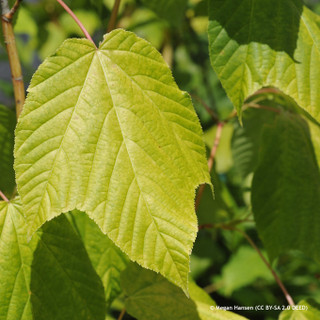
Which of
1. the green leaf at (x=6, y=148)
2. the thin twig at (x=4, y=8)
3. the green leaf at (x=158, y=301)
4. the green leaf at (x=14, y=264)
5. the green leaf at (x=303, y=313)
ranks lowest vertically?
the green leaf at (x=303, y=313)

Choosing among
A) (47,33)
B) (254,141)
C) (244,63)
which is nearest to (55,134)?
(244,63)

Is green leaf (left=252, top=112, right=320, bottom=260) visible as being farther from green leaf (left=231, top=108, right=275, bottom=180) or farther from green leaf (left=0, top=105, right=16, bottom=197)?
green leaf (left=0, top=105, right=16, bottom=197)

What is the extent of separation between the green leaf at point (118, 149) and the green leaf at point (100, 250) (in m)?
0.40

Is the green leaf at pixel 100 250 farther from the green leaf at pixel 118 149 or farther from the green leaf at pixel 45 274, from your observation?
the green leaf at pixel 118 149

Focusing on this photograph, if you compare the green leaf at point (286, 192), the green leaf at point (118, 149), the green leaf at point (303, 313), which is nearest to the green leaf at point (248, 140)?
the green leaf at point (286, 192)

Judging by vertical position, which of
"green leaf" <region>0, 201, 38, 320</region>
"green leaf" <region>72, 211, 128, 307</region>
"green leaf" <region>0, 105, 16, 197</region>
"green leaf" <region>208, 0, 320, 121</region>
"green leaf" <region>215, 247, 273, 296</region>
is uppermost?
"green leaf" <region>208, 0, 320, 121</region>

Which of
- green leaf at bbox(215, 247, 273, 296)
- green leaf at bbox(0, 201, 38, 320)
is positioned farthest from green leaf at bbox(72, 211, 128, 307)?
green leaf at bbox(215, 247, 273, 296)

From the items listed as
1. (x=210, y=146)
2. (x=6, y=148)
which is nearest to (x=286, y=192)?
(x=6, y=148)

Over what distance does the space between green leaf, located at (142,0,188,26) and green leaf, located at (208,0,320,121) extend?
55 centimetres

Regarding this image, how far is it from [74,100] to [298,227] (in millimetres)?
657

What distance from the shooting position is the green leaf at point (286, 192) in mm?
1165

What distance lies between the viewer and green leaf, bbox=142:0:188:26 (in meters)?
1.46

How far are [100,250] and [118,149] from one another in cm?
45

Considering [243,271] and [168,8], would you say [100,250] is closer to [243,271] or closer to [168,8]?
[168,8]
